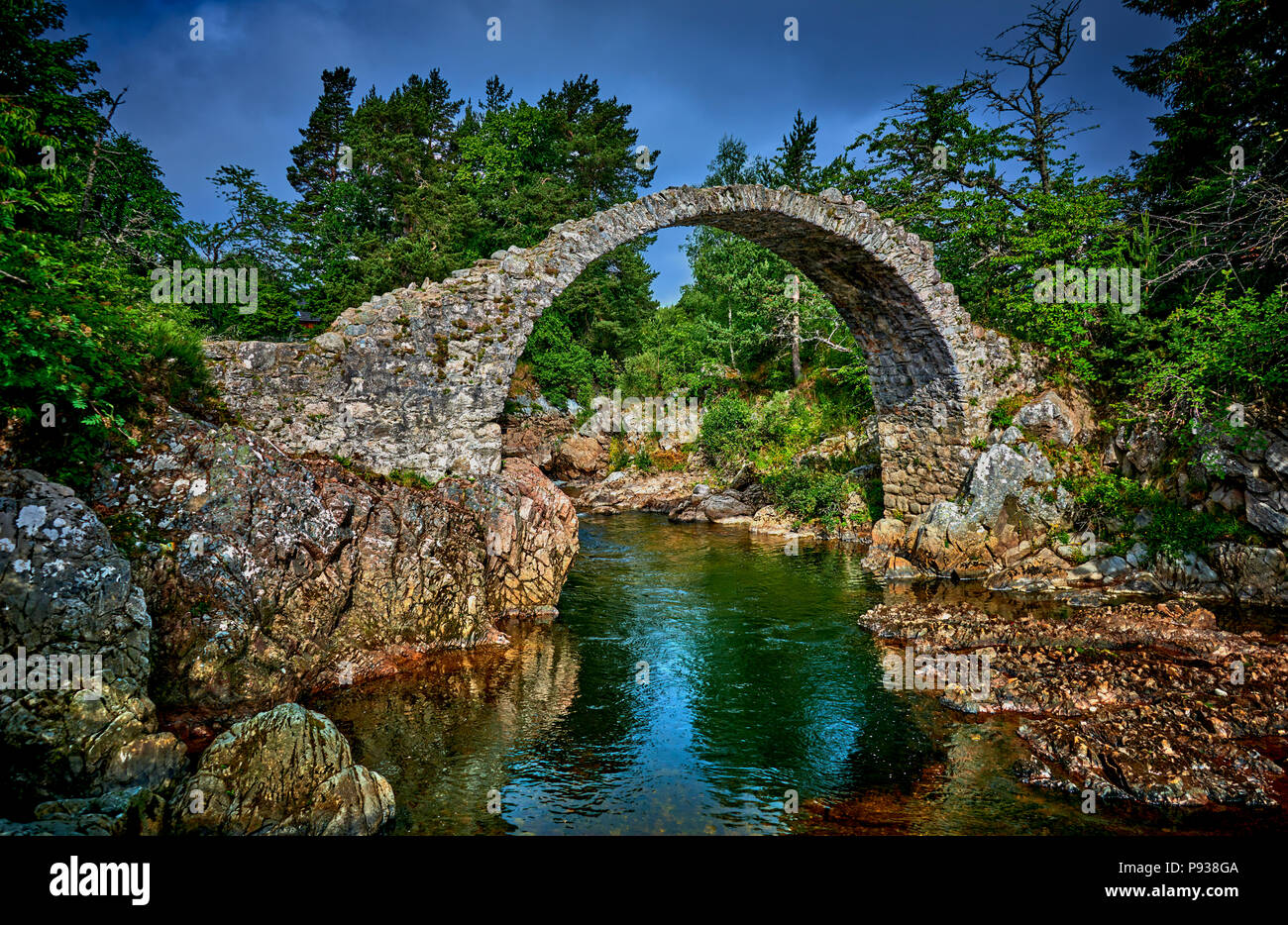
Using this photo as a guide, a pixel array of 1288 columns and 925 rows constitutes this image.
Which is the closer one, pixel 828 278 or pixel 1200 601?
pixel 1200 601

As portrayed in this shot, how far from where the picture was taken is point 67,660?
4.62m

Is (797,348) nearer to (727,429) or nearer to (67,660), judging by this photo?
(727,429)

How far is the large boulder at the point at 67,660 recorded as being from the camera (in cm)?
421

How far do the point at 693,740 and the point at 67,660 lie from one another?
5.20 meters

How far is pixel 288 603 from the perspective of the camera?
22.1 feet

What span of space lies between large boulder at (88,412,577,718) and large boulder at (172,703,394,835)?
6.10 ft

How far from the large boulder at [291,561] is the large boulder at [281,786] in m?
1.86

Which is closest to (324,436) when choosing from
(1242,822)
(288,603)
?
(288,603)

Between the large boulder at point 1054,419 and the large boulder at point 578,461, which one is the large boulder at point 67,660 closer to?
the large boulder at point 1054,419

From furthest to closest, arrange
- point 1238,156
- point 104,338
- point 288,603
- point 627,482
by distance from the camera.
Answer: point 627,482, point 1238,156, point 288,603, point 104,338

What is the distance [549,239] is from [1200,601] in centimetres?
1115

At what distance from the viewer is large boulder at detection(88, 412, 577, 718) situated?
19.9ft

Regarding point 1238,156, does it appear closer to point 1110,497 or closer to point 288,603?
point 1110,497

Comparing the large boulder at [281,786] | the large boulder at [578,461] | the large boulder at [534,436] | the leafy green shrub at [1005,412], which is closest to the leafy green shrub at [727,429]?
the large boulder at [578,461]
